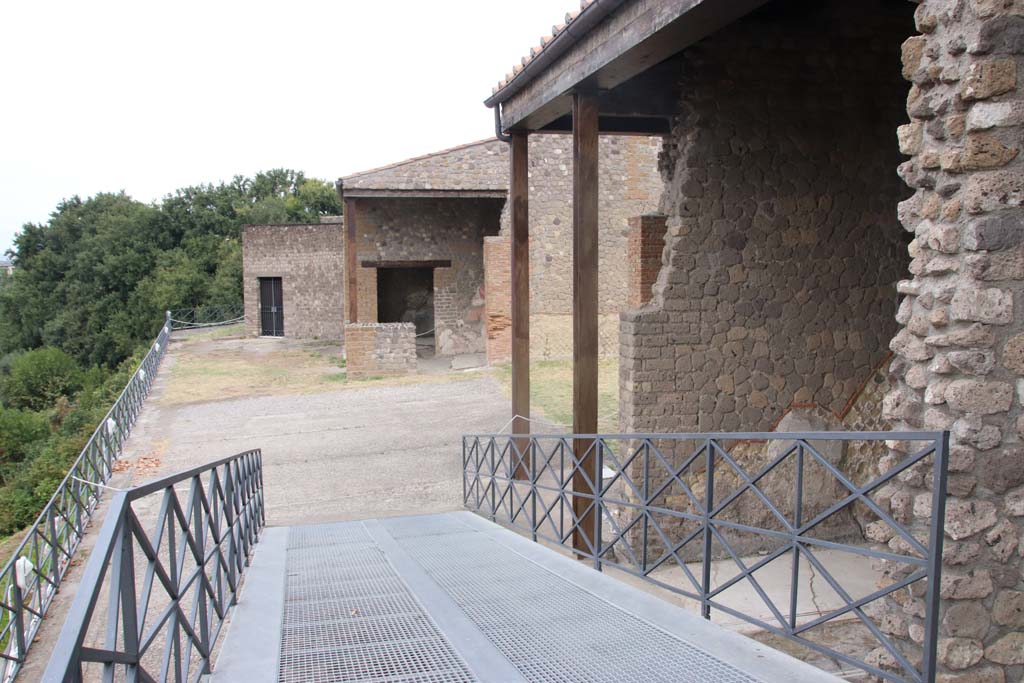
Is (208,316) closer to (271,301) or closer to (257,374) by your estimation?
(271,301)

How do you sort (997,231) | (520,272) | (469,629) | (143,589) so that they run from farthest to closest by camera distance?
(520,272)
(469,629)
(997,231)
(143,589)

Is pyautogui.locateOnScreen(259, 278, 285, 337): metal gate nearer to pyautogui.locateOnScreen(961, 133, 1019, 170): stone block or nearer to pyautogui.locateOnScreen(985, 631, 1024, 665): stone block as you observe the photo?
pyautogui.locateOnScreen(961, 133, 1019, 170): stone block

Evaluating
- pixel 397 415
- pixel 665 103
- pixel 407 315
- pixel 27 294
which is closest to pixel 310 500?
pixel 397 415

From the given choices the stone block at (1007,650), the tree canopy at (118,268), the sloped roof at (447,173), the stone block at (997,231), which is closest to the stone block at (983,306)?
the stone block at (997,231)

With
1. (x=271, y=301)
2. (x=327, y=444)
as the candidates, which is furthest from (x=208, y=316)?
(x=327, y=444)

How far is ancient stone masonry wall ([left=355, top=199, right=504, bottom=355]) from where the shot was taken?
20.1m

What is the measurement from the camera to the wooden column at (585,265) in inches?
275

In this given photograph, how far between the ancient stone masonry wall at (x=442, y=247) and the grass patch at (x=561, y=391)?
3423 mm

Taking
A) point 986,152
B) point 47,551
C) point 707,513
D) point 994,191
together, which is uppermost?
point 986,152

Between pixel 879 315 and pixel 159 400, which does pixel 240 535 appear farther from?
pixel 159 400

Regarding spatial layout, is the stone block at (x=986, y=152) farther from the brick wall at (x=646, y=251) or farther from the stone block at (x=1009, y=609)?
the brick wall at (x=646, y=251)

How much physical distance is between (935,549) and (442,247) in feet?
60.6

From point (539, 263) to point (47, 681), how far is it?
16.0m

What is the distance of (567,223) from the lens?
17250 millimetres
